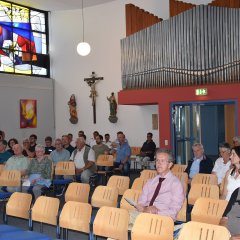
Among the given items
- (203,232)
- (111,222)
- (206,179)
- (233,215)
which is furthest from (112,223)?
(206,179)

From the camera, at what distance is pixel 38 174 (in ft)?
26.8

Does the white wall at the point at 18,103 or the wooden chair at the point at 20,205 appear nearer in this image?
the wooden chair at the point at 20,205

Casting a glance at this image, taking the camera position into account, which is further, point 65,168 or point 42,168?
point 65,168

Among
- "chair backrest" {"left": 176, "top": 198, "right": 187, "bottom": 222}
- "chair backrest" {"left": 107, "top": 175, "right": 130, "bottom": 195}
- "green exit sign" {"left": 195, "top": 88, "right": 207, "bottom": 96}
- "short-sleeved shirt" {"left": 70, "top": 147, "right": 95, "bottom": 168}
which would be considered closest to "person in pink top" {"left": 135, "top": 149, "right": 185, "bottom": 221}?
"chair backrest" {"left": 176, "top": 198, "right": 187, "bottom": 222}

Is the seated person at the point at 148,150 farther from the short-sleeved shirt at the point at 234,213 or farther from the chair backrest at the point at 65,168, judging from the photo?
the short-sleeved shirt at the point at 234,213

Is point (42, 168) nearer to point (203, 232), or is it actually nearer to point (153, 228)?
point (153, 228)

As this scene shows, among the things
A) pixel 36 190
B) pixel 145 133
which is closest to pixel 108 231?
pixel 36 190

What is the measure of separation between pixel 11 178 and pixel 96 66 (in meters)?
7.39

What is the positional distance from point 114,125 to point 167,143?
282cm

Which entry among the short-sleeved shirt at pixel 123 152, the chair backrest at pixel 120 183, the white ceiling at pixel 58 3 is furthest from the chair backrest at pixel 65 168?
the white ceiling at pixel 58 3

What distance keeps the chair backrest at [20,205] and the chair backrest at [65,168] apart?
3251 millimetres

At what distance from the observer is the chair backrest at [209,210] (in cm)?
484

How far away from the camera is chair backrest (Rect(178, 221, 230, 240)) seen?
3690 millimetres

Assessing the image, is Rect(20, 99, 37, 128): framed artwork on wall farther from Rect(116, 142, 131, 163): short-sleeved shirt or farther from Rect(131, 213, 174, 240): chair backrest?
Rect(131, 213, 174, 240): chair backrest
